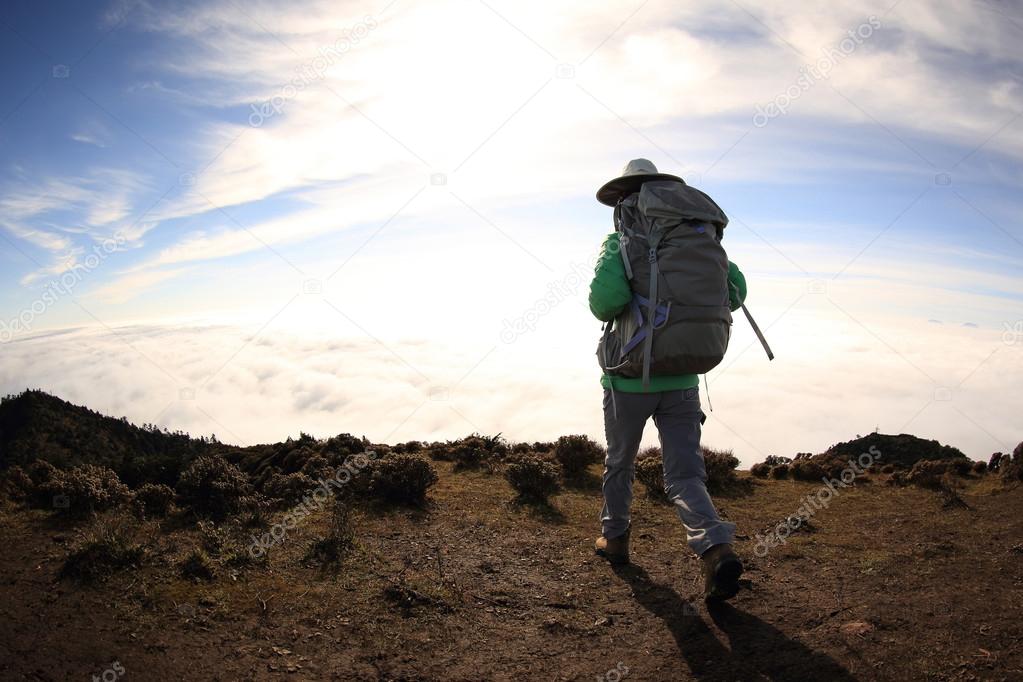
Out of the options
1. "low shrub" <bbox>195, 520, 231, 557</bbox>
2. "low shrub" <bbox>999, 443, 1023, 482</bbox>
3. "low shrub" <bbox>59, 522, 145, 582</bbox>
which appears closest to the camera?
"low shrub" <bbox>59, 522, 145, 582</bbox>

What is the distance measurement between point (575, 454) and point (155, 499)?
198 inches

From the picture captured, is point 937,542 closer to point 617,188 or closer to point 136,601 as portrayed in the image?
point 617,188

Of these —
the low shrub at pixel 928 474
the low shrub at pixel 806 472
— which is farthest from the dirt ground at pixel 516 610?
the low shrub at pixel 806 472

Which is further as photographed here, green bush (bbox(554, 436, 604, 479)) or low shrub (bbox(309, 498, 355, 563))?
green bush (bbox(554, 436, 604, 479))

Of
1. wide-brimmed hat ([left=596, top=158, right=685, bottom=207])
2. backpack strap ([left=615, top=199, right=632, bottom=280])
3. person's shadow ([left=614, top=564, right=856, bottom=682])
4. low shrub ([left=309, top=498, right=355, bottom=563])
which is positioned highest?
wide-brimmed hat ([left=596, top=158, right=685, bottom=207])

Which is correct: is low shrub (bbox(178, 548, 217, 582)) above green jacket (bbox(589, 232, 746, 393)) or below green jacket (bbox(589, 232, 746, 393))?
below

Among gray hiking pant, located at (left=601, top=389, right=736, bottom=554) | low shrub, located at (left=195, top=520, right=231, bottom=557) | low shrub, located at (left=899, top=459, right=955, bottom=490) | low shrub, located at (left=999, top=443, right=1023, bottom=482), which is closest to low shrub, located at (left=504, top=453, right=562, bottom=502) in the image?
gray hiking pant, located at (left=601, top=389, right=736, bottom=554)

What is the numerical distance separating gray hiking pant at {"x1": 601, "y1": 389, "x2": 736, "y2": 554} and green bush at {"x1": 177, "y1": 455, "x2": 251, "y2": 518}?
3804 mm

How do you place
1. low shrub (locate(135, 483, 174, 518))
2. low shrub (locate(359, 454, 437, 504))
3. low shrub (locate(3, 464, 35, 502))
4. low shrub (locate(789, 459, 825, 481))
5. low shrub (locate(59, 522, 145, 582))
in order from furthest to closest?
low shrub (locate(789, 459, 825, 481))
low shrub (locate(359, 454, 437, 504))
low shrub (locate(135, 483, 174, 518))
low shrub (locate(3, 464, 35, 502))
low shrub (locate(59, 522, 145, 582))

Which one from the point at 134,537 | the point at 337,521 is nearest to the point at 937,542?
the point at 337,521

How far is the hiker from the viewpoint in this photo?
15.0ft

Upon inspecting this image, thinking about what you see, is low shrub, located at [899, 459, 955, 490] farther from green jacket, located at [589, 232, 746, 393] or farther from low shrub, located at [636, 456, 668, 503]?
green jacket, located at [589, 232, 746, 393]

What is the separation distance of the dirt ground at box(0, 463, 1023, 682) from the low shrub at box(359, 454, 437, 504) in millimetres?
695

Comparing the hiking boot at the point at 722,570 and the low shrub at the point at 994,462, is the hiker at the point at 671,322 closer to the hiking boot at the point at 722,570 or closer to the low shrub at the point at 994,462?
the hiking boot at the point at 722,570
